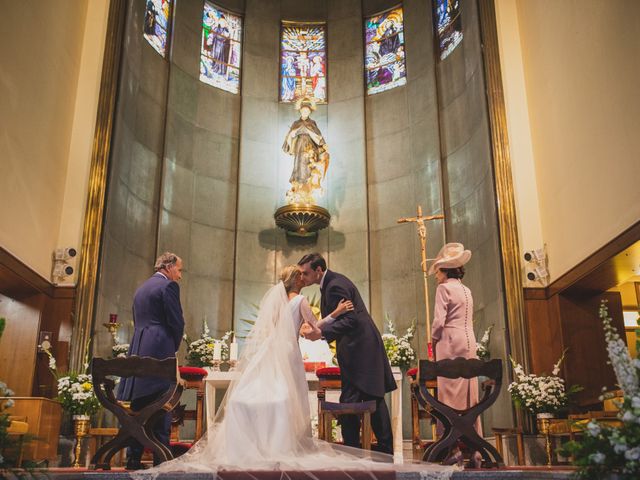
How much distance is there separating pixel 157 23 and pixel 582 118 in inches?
289

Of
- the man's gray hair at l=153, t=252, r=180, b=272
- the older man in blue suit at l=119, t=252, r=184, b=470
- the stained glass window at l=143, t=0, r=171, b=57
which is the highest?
the stained glass window at l=143, t=0, r=171, b=57

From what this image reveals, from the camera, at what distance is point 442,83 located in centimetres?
1154

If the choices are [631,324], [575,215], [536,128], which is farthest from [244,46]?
[631,324]

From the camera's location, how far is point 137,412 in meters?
4.76

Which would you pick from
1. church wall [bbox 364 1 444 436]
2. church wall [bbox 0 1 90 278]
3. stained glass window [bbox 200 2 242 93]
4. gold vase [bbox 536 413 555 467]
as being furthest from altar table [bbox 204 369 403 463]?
stained glass window [bbox 200 2 242 93]

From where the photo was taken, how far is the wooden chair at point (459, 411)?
15.1ft

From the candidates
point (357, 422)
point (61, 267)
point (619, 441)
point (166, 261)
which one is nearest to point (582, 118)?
point (357, 422)

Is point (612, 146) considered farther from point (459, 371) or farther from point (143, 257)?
point (143, 257)

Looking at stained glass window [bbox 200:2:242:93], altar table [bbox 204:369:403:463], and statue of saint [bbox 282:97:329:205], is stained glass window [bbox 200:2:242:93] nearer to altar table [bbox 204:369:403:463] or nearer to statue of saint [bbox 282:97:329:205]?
statue of saint [bbox 282:97:329:205]

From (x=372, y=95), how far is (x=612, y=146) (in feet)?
21.3

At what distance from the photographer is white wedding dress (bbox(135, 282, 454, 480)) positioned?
423cm

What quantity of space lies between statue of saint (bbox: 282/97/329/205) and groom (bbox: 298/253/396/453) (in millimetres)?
6185

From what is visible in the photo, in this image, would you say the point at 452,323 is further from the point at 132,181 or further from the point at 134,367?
the point at 132,181

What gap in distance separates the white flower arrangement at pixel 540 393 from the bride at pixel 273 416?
314 cm
